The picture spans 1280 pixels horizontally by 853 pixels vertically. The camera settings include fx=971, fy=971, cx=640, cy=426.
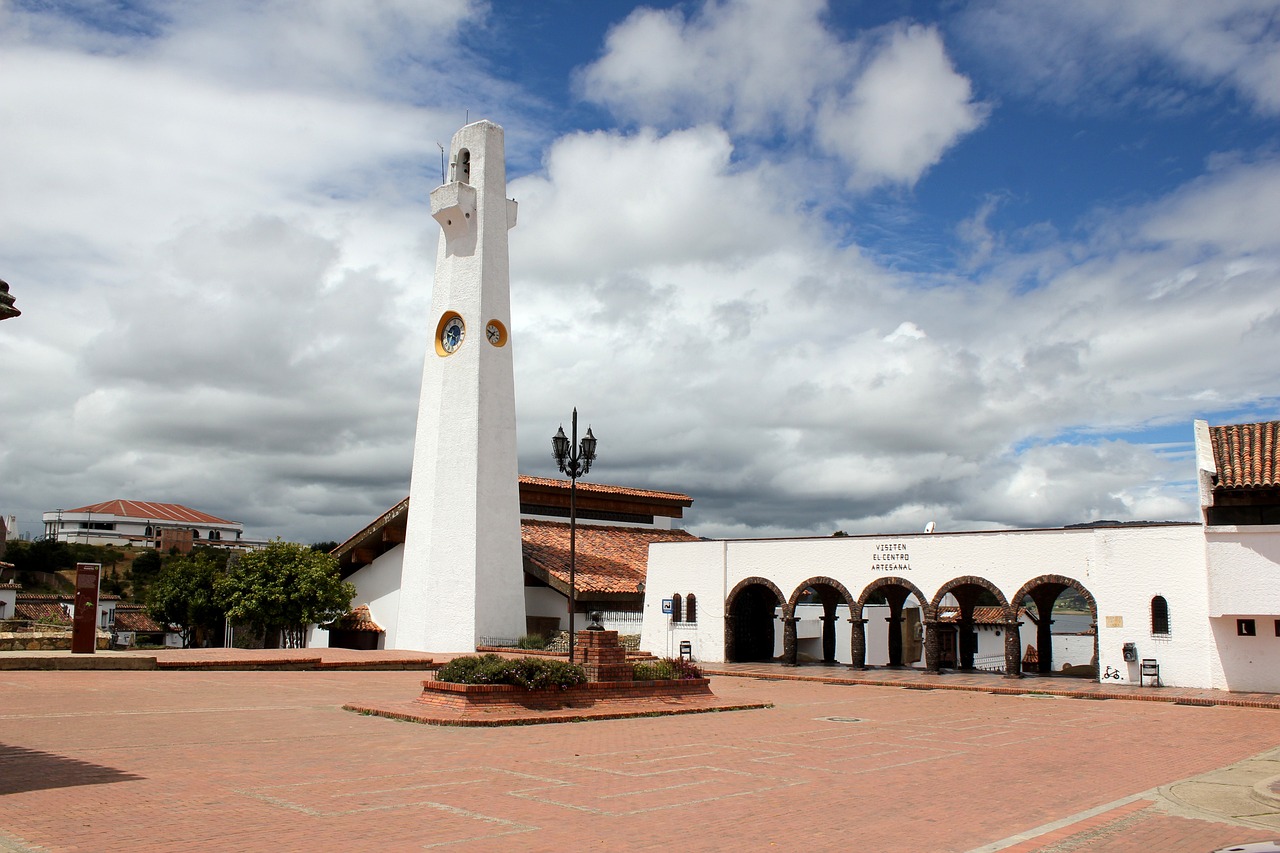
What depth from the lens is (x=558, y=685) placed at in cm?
1548

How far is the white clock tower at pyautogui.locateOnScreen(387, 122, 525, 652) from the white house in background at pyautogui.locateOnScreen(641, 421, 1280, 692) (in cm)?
524

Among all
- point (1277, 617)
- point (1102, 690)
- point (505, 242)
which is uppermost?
point (505, 242)

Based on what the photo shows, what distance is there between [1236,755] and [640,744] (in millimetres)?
7673

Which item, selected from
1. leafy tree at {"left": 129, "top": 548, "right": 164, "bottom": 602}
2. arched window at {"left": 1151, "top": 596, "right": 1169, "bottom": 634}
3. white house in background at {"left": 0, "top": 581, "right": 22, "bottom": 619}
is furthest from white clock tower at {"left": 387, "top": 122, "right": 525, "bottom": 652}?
leafy tree at {"left": 129, "top": 548, "right": 164, "bottom": 602}

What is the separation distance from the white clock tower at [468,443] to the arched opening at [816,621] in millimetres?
8166

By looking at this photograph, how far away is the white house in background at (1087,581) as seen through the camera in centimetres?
2045

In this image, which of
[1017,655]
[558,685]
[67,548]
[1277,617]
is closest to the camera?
[558,685]

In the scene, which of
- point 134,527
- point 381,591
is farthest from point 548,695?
point 134,527

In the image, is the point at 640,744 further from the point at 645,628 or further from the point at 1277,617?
the point at 645,628

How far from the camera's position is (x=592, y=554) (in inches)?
1373

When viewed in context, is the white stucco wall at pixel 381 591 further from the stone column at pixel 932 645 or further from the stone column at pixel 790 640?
the stone column at pixel 932 645

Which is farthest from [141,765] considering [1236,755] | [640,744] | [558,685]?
[1236,755]

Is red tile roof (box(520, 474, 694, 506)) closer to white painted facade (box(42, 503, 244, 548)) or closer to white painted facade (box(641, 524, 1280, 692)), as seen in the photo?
white painted facade (box(641, 524, 1280, 692))

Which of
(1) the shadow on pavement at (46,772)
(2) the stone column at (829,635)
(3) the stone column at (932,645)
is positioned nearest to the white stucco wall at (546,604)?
(2) the stone column at (829,635)
